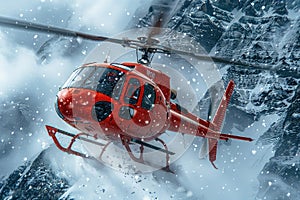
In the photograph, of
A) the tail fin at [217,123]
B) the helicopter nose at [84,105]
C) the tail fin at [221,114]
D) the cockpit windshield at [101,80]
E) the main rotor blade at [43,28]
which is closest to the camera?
the main rotor blade at [43,28]

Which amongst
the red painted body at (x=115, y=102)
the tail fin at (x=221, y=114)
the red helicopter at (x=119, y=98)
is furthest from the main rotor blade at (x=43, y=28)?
the tail fin at (x=221, y=114)

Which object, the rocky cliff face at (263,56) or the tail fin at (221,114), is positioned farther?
the rocky cliff face at (263,56)

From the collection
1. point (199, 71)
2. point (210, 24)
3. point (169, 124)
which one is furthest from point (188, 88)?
point (169, 124)

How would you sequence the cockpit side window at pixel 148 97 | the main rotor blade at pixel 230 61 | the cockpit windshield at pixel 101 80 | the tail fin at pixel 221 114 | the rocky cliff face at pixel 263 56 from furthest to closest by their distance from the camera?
the rocky cliff face at pixel 263 56
the tail fin at pixel 221 114
the cockpit side window at pixel 148 97
the main rotor blade at pixel 230 61
the cockpit windshield at pixel 101 80

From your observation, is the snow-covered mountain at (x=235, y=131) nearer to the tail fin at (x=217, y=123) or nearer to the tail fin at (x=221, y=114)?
the tail fin at (x=217, y=123)

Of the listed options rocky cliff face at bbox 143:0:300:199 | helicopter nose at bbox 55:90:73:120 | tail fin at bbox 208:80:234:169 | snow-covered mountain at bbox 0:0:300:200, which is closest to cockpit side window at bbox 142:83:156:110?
helicopter nose at bbox 55:90:73:120

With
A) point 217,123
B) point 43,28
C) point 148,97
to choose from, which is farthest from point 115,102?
point 217,123
